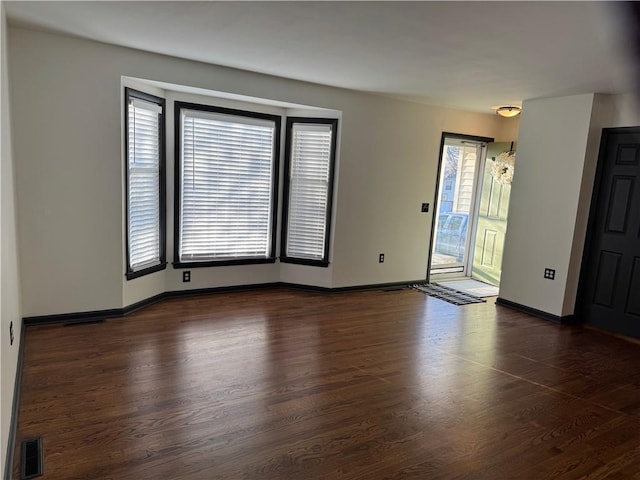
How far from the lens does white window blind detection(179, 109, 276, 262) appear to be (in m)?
4.67

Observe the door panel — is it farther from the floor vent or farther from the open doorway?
the floor vent

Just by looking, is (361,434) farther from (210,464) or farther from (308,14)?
(308,14)

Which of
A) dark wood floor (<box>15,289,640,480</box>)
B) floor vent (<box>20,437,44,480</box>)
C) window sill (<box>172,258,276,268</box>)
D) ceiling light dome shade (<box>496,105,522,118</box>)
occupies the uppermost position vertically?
ceiling light dome shade (<box>496,105,522,118</box>)

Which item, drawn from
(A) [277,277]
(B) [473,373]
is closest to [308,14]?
(B) [473,373]

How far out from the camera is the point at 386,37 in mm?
3004

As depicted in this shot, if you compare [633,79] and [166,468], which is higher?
[633,79]

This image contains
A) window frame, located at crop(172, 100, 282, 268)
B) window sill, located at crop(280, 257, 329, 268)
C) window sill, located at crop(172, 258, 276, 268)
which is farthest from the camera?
window sill, located at crop(280, 257, 329, 268)

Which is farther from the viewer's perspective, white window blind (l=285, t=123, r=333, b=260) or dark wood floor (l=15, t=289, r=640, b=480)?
white window blind (l=285, t=123, r=333, b=260)

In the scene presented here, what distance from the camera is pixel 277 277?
5.47 m

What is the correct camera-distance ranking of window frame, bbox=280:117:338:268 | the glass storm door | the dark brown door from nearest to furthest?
1. the dark brown door
2. window frame, bbox=280:117:338:268
3. the glass storm door

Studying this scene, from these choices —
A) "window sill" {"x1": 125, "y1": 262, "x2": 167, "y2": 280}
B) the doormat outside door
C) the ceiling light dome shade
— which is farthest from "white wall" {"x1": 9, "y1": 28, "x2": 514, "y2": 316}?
the doormat outside door

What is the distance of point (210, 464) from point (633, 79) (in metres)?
4.46

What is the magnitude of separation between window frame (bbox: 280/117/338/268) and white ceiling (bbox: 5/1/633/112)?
2.72 feet

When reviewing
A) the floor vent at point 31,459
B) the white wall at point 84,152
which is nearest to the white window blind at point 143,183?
the white wall at point 84,152
